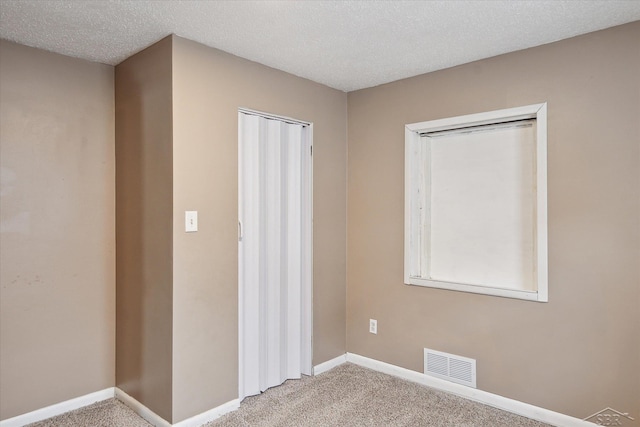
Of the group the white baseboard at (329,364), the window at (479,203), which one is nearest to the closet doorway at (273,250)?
the white baseboard at (329,364)

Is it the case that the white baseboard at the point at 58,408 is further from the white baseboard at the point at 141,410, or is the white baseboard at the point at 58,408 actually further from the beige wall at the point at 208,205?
the beige wall at the point at 208,205

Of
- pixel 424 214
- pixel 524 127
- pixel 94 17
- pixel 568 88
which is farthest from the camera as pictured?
pixel 424 214

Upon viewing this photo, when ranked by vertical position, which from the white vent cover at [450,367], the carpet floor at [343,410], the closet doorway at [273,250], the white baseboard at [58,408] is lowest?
the carpet floor at [343,410]

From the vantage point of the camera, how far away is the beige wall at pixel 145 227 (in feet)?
7.95

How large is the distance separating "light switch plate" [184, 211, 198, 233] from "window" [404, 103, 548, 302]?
5.32ft

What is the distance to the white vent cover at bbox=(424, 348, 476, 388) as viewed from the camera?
2.84 m

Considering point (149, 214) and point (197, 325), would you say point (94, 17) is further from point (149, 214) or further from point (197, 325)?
point (197, 325)

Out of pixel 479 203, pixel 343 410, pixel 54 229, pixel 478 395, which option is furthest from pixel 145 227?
pixel 478 395

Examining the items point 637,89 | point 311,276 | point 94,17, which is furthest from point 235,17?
point 637,89

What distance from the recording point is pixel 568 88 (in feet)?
8.04

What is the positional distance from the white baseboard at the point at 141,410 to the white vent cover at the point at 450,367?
1.86 meters

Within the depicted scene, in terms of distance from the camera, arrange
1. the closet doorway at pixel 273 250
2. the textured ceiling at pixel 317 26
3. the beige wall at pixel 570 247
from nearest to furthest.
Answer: the textured ceiling at pixel 317 26
the beige wall at pixel 570 247
the closet doorway at pixel 273 250

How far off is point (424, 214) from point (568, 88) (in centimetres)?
128

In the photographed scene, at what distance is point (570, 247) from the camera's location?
244 cm
